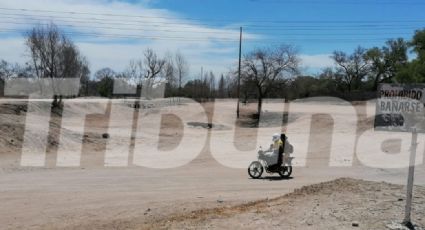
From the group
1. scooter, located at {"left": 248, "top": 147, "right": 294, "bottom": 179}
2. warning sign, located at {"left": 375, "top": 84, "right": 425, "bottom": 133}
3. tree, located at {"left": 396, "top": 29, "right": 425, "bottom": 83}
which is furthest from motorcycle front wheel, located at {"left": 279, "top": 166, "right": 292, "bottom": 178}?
tree, located at {"left": 396, "top": 29, "right": 425, "bottom": 83}

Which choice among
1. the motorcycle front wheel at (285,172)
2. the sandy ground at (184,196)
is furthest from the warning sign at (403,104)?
the motorcycle front wheel at (285,172)

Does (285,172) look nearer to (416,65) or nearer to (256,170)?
(256,170)

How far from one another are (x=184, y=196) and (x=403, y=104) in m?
7.68

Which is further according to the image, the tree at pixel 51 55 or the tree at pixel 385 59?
the tree at pixel 385 59

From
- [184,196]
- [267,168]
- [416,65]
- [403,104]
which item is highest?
[416,65]

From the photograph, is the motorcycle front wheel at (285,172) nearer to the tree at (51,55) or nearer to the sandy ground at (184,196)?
the sandy ground at (184,196)

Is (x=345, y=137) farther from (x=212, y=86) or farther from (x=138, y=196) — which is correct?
(x=212, y=86)

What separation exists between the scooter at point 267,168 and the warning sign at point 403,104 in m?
11.0

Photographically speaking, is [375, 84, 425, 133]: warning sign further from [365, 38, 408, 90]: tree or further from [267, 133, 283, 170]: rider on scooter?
[365, 38, 408, 90]: tree

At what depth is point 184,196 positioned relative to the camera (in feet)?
51.2

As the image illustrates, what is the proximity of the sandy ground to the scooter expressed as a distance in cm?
42

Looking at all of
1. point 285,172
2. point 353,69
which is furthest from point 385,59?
point 285,172

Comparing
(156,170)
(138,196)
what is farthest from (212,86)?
(138,196)

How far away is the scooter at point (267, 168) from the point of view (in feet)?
67.9
